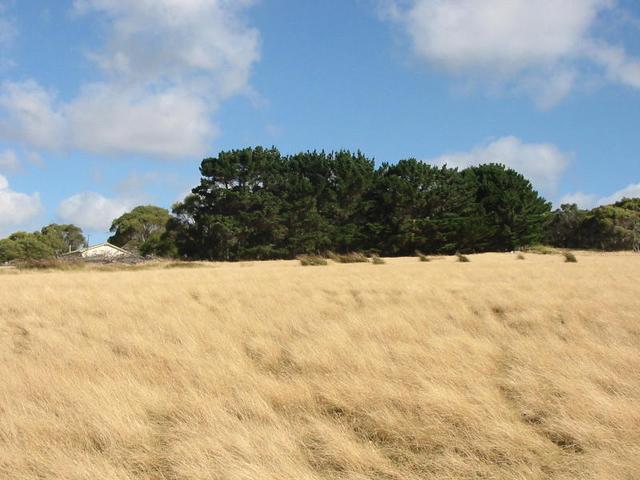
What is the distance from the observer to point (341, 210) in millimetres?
52344

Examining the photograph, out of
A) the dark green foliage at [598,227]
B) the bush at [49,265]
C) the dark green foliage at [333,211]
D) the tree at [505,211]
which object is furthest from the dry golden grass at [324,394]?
the dark green foliage at [598,227]

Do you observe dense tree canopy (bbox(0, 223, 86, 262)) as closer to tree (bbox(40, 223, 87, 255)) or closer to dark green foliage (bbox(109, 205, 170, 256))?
tree (bbox(40, 223, 87, 255))

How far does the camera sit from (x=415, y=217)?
52.2 m

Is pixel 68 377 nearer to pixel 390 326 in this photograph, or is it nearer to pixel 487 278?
pixel 390 326

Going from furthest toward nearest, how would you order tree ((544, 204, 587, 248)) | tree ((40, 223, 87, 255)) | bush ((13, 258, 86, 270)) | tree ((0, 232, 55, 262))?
1. tree ((40, 223, 87, 255))
2. tree ((0, 232, 55, 262))
3. tree ((544, 204, 587, 248))
4. bush ((13, 258, 86, 270))

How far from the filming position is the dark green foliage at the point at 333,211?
48781mm

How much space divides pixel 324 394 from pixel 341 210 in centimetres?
4746

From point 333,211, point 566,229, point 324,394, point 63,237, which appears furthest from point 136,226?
point 324,394

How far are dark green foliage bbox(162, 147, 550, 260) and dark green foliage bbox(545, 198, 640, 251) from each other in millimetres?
14066

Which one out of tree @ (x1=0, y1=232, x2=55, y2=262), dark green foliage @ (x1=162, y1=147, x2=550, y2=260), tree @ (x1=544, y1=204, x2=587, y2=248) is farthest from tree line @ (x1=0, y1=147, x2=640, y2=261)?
tree @ (x1=0, y1=232, x2=55, y2=262)

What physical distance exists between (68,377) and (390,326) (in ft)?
15.1

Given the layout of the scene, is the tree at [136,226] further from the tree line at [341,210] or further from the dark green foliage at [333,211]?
the dark green foliage at [333,211]

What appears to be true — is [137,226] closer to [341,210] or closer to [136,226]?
[136,226]

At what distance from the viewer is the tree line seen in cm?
4884
